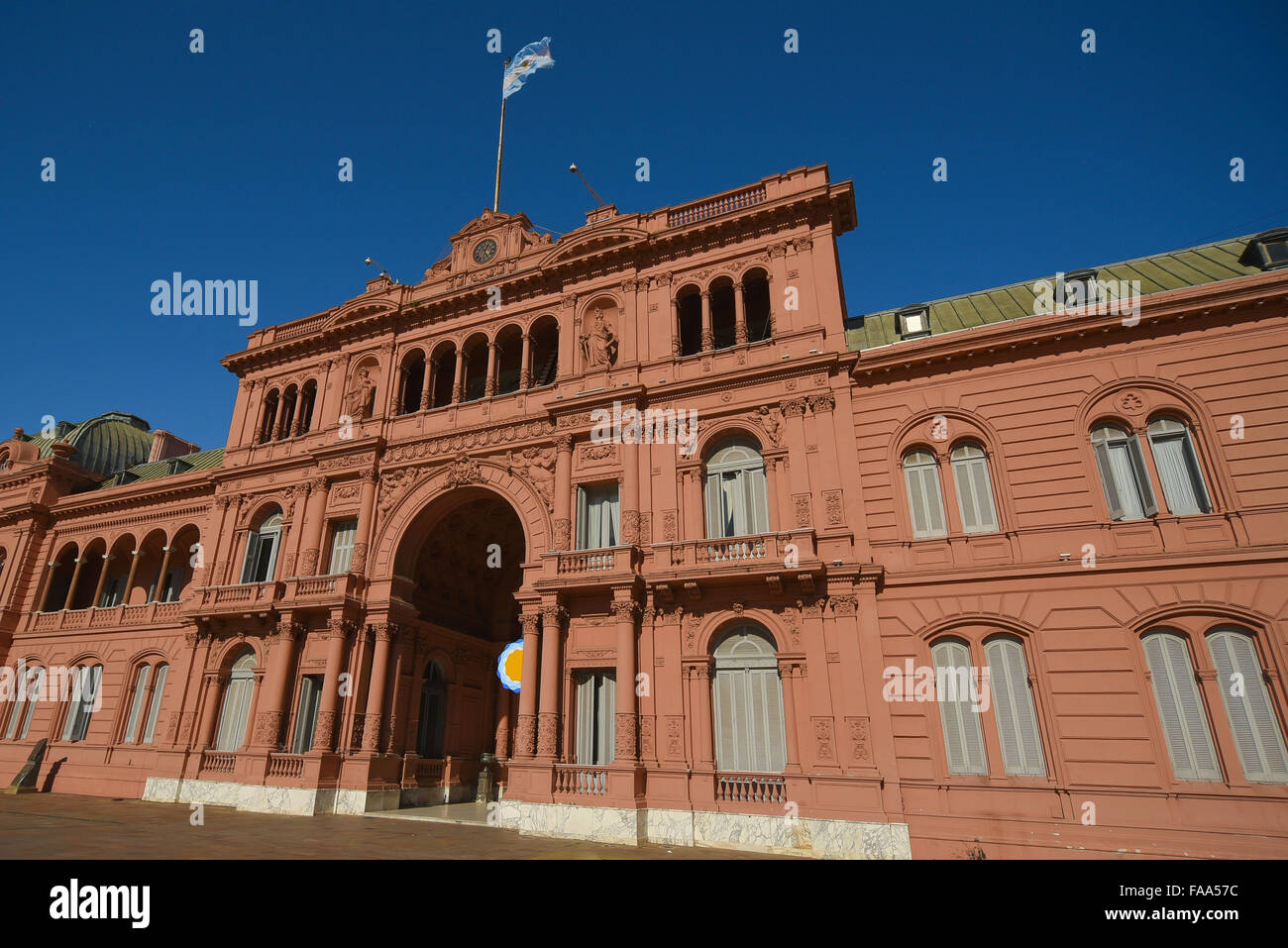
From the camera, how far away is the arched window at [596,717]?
19594 millimetres

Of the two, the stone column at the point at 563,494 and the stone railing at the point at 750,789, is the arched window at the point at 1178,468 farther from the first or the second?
the stone column at the point at 563,494

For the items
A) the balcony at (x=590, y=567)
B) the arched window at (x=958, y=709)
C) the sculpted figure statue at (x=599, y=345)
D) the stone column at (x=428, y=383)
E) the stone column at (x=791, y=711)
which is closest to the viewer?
the arched window at (x=958, y=709)

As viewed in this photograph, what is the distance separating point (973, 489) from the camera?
18938 mm

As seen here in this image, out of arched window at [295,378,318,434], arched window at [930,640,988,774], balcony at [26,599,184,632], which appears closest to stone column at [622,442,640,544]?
arched window at [930,640,988,774]

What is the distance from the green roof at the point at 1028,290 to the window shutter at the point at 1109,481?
17.1ft

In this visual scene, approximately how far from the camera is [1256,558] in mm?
15438

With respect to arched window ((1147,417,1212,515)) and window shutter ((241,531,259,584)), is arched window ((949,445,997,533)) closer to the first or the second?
arched window ((1147,417,1212,515))

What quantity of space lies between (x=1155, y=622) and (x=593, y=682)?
14565 mm

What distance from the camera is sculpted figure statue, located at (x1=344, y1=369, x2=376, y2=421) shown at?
28.2 metres

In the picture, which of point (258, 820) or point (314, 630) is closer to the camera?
point (258, 820)

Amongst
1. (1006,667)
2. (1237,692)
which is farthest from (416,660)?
(1237,692)

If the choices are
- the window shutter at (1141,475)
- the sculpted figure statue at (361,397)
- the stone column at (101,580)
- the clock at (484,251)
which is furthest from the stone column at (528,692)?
the stone column at (101,580)

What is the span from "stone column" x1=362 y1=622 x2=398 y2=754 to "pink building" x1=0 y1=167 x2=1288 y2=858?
0.45ft
